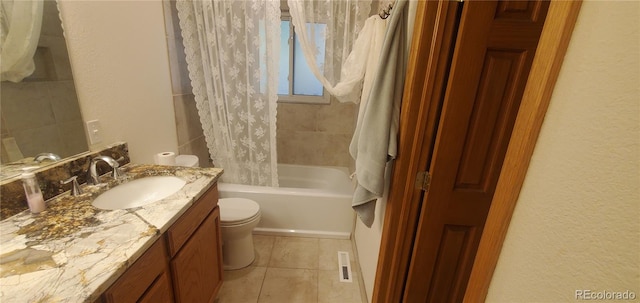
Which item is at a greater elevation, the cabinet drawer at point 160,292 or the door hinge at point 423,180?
the door hinge at point 423,180

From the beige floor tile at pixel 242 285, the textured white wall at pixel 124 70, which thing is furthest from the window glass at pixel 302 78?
the beige floor tile at pixel 242 285

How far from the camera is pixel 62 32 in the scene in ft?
3.53

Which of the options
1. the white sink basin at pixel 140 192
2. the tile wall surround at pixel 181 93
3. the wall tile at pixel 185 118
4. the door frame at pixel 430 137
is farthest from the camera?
the wall tile at pixel 185 118

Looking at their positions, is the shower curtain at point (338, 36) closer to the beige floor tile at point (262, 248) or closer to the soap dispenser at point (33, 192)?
the beige floor tile at point (262, 248)

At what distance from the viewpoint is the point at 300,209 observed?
7.15ft

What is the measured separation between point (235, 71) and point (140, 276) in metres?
1.42

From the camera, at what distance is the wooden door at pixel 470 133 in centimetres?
90

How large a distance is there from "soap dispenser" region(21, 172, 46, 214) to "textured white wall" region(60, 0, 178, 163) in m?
0.41

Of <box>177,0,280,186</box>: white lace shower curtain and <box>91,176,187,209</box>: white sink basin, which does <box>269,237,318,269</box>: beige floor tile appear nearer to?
<box>177,0,280,186</box>: white lace shower curtain

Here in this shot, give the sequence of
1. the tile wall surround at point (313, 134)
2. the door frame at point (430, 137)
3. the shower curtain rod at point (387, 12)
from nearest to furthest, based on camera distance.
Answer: the door frame at point (430, 137)
the shower curtain rod at point (387, 12)
the tile wall surround at point (313, 134)

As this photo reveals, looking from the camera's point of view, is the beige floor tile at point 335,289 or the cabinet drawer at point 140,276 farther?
the beige floor tile at point 335,289

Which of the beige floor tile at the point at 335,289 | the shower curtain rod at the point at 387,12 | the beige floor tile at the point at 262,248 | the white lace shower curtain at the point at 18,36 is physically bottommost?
the beige floor tile at the point at 335,289

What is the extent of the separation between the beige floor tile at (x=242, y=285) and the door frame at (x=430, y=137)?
0.83 metres

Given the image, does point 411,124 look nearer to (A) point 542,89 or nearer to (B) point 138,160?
(A) point 542,89
